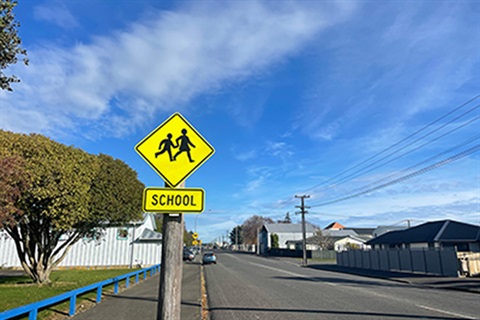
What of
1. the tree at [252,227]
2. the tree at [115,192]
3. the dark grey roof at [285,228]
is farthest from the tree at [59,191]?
the tree at [252,227]

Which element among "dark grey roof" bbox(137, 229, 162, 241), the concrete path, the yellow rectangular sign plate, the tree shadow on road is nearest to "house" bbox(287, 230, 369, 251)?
"dark grey roof" bbox(137, 229, 162, 241)

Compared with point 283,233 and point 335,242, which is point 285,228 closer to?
point 283,233

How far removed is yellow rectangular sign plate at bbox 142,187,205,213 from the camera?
3.71 m

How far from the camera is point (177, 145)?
4.11 metres

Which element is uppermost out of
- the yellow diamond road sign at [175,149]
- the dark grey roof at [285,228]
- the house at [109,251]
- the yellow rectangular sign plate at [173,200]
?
the dark grey roof at [285,228]

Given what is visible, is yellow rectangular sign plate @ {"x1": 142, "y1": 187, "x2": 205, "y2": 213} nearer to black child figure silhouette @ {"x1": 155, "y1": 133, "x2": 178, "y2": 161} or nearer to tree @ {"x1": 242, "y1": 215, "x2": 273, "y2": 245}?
black child figure silhouette @ {"x1": 155, "y1": 133, "x2": 178, "y2": 161}

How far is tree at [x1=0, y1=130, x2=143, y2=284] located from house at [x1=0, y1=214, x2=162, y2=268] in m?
14.7

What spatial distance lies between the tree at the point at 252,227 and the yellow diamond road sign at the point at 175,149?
12972 cm

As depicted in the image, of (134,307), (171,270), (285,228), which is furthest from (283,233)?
(171,270)

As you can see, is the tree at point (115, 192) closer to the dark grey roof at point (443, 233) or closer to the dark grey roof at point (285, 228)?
the dark grey roof at point (443, 233)

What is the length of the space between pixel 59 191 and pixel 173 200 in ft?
37.0

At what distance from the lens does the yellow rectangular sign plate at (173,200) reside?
12.2 feet

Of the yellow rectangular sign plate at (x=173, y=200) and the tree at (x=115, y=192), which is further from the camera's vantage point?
the tree at (x=115, y=192)

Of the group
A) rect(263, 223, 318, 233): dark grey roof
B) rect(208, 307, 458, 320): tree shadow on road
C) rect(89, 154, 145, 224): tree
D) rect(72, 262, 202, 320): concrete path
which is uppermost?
rect(263, 223, 318, 233): dark grey roof
